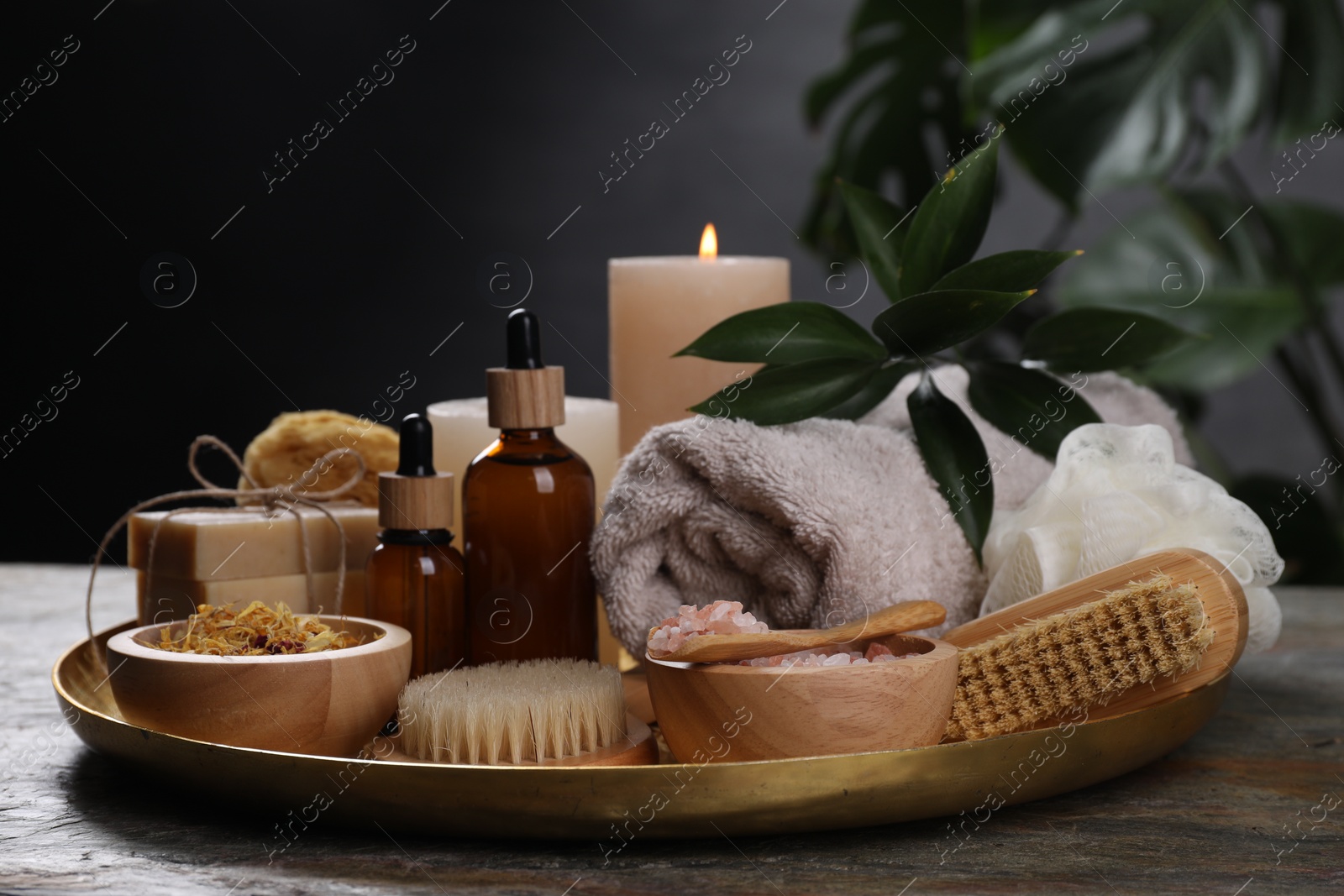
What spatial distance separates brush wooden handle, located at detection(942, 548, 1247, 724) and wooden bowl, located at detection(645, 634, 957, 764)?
0.08 m

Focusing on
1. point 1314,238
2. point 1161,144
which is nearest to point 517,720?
point 1161,144

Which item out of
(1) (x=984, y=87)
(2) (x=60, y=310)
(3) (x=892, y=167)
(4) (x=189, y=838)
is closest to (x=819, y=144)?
(3) (x=892, y=167)

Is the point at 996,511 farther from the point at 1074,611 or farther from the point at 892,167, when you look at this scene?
the point at 892,167

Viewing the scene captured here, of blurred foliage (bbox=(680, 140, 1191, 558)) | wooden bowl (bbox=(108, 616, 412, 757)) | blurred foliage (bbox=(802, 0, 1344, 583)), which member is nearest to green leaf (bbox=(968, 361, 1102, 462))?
blurred foliage (bbox=(680, 140, 1191, 558))

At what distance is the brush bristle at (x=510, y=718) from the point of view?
41 centimetres

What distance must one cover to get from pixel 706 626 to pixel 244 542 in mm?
225

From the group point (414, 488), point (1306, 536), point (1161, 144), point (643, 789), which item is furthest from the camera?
point (1306, 536)

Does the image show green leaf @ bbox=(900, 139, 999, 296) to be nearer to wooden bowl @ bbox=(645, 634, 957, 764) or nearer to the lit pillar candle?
the lit pillar candle

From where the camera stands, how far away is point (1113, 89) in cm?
106

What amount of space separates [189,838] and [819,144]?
1107 millimetres

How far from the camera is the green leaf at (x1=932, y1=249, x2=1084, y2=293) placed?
0.53 metres

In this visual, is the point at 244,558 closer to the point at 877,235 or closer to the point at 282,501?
the point at 282,501

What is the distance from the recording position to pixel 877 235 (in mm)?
608

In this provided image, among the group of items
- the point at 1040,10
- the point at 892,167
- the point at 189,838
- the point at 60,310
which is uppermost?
the point at 1040,10
